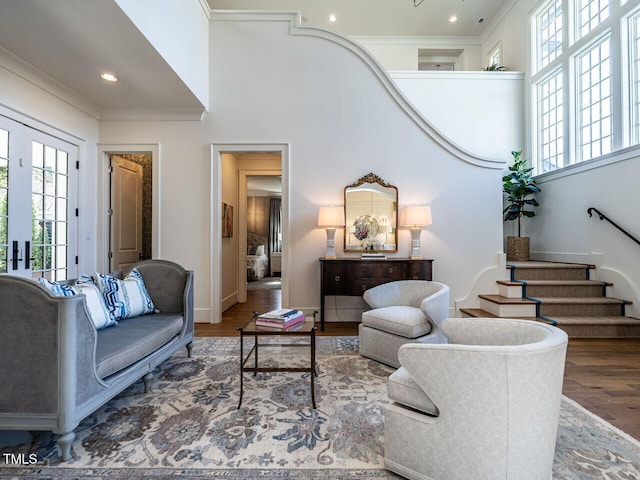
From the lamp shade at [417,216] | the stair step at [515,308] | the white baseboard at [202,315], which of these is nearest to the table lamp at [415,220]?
the lamp shade at [417,216]

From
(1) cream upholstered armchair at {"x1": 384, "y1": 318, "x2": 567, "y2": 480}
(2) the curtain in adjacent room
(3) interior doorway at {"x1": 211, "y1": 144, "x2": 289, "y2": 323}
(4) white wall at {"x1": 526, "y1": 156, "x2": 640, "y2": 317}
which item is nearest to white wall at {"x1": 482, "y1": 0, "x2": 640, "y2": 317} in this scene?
(4) white wall at {"x1": 526, "y1": 156, "x2": 640, "y2": 317}

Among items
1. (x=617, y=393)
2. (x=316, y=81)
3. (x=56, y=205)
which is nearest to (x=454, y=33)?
(x=316, y=81)

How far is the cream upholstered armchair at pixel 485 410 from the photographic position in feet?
4.16

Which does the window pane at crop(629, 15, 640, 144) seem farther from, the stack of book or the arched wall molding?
the stack of book

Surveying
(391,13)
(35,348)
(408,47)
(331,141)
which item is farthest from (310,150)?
(408,47)

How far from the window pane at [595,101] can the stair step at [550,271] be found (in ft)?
4.84

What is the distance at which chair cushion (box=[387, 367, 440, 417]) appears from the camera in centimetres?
146

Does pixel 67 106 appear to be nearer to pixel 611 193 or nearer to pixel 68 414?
pixel 68 414

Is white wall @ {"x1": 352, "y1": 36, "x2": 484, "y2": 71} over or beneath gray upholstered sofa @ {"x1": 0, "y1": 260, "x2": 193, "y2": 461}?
over

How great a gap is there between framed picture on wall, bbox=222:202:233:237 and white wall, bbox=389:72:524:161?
11.5 feet

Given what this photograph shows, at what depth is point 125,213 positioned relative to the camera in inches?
183

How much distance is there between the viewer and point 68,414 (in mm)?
1592

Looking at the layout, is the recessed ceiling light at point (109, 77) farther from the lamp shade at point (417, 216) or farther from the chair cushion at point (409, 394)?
the chair cushion at point (409, 394)

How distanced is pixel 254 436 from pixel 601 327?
3834mm
